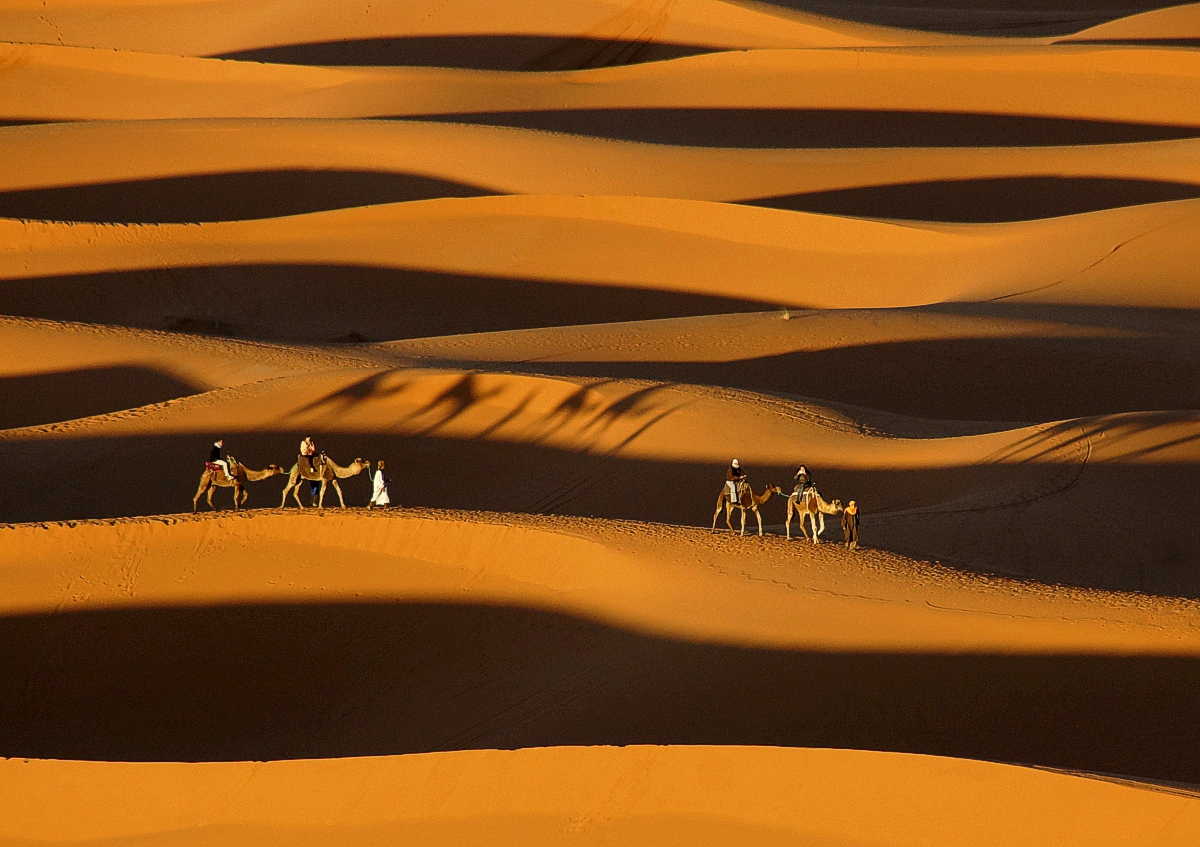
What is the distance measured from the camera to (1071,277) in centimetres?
1988

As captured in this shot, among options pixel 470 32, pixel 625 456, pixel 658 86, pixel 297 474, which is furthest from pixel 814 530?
pixel 470 32

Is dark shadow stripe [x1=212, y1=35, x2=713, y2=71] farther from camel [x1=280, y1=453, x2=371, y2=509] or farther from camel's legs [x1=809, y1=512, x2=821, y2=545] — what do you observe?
camel's legs [x1=809, y1=512, x2=821, y2=545]

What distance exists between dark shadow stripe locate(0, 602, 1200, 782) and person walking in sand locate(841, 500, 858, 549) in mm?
1500

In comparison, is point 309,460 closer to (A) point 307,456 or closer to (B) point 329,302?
(A) point 307,456

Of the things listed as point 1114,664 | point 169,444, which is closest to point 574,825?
point 1114,664

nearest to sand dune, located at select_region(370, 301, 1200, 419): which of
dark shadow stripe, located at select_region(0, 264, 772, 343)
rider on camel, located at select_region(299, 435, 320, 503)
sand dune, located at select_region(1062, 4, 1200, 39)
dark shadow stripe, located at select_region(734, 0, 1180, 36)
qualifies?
dark shadow stripe, located at select_region(0, 264, 772, 343)

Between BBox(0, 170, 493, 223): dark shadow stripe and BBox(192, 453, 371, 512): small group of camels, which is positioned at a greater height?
BBox(0, 170, 493, 223): dark shadow stripe

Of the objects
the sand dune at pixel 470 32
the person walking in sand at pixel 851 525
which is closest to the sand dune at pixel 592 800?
the person walking in sand at pixel 851 525

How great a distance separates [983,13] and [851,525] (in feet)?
124

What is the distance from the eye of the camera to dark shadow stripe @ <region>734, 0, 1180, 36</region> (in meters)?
40.6

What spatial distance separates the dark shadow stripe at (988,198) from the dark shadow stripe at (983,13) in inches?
598

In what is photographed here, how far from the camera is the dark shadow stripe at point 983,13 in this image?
40.6 m

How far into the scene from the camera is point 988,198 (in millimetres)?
24969

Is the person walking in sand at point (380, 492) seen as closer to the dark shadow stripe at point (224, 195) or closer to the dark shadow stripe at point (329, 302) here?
the dark shadow stripe at point (329, 302)
